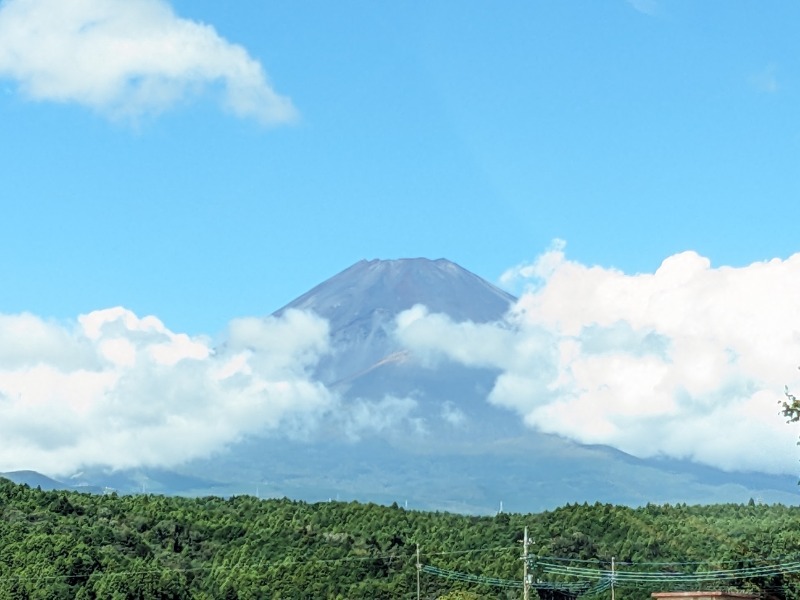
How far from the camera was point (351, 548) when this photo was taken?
139375 millimetres

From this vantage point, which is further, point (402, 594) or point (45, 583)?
point (402, 594)

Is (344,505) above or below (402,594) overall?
above

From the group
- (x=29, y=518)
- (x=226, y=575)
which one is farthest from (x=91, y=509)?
(x=226, y=575)

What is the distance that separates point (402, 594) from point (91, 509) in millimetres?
37636

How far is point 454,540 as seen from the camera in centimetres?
14475

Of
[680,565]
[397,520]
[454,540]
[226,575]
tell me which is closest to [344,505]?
[397,520]

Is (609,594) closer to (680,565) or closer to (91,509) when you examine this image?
(680,565)

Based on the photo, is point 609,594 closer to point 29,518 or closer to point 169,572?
point 169,572

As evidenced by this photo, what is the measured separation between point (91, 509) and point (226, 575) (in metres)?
22.6

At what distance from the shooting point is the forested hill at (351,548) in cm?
12038

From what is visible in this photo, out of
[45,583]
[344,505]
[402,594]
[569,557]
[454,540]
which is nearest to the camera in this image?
[45,583]

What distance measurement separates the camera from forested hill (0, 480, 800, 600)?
395 feet

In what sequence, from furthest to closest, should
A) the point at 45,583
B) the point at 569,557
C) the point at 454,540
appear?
the point at 454,540 → the point at 569,557 → the point at 45,583

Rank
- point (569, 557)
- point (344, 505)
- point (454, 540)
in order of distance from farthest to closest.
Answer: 1. point (344, 505)
2. point (454, 540)
3. point (569, 557)
